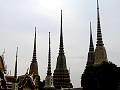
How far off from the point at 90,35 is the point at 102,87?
2858 centimetres

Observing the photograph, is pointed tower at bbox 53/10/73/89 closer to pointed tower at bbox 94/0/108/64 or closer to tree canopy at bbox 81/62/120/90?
pointed tower at bbox 94/0/108/64

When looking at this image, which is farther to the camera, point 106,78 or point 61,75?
point 61,75

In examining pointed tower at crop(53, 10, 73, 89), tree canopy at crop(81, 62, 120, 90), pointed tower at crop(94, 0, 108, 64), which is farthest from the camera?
pointed tower at crop(53, 10, 73, 89)

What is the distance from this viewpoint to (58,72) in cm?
5653

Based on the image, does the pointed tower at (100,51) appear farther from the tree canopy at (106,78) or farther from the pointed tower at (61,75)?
the pointed tower at (61,75)

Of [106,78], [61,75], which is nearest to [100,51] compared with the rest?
[106,78]

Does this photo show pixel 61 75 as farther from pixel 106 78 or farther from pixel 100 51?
pixel 106 78

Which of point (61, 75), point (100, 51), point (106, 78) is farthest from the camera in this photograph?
point (61, 75)

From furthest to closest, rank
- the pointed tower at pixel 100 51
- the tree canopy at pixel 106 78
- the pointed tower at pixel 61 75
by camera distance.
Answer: the pointed tower at pixel 61 75 → the pointed tower at pixel 100 51 → the tree canopy at pixel 106 78

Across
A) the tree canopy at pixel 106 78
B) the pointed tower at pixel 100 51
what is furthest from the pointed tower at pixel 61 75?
the tree canopy at pixel 106 78

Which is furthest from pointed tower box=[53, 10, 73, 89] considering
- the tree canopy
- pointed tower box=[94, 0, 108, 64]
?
the tree canopy

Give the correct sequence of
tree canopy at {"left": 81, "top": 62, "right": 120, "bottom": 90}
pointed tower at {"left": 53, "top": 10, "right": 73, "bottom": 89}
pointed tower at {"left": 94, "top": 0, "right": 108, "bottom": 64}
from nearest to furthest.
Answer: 1. tree canopy at {"left": 81, "top": 62, "right": 120, "bottom": 90}
2. pointed tower at {"left": 94, "top": 0, "right": 108, "bottom": 64}
3. pointed tower at {"left": 53, "top": 10, "right": 73, "bottom": 89}

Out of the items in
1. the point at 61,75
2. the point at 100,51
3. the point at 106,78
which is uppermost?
the point at 100,51

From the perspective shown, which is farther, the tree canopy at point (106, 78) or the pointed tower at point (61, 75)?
the pointed tower at point (61, 75)
